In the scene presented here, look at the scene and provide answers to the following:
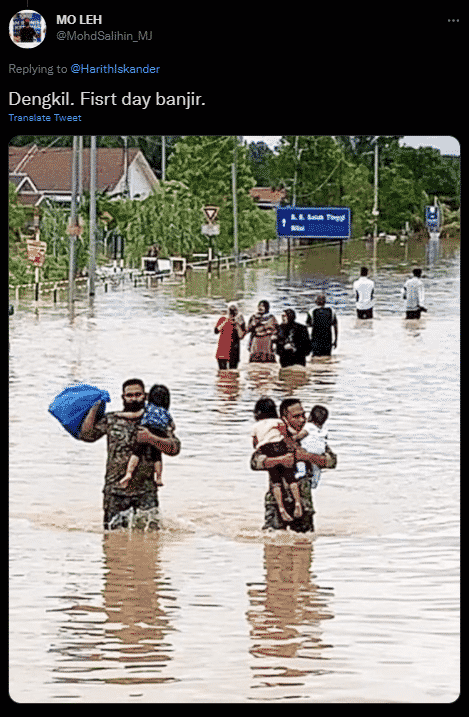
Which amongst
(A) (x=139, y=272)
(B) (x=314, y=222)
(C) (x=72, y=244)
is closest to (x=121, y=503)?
(A) (x=139, y=272)

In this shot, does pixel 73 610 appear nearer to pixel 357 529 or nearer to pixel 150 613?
pixel 150 613

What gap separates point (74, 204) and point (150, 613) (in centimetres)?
94

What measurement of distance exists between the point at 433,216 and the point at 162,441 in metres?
0.89

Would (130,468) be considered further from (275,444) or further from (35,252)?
(35,252)

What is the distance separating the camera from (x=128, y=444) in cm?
399

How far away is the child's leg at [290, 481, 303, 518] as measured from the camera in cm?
341

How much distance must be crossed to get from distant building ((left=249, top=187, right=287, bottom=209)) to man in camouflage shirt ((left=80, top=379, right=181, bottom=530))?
0.55 m

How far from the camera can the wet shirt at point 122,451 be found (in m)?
3.86

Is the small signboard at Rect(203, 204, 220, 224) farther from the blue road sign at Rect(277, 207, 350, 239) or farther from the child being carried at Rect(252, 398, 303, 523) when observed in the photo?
the child being carried at Rect(252, 398, 303, 523)
